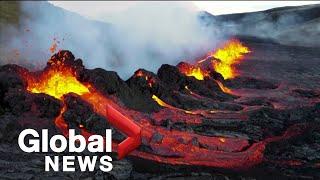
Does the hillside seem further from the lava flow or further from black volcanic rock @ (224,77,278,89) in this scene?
the lava flow

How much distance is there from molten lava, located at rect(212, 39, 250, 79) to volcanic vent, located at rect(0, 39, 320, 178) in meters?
17.2

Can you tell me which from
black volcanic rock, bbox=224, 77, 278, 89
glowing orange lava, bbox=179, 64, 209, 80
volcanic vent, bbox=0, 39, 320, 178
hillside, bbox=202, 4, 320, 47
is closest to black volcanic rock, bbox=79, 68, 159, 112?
volcanic vent, bbox=0, 39, 320, 178

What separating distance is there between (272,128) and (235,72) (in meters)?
28.7

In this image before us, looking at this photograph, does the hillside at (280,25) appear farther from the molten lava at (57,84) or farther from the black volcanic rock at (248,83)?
the molten lava at (57,84)

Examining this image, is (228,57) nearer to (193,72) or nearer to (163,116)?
(193,72)

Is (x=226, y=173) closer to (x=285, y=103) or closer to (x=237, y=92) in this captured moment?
(x=285, y=103)

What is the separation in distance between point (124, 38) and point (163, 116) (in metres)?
46.4

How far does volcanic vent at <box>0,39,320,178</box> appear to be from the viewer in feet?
89.7

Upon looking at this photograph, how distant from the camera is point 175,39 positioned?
83.7 m

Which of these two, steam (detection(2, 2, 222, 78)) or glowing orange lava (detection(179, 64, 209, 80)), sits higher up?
steam (detection(2, 2, 222, 78))

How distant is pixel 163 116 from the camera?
111ft

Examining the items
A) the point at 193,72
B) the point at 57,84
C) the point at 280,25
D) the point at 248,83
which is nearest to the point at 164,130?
the point at 57,84

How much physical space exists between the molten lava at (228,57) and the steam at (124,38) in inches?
127

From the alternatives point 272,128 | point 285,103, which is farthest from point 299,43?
point 272,128
